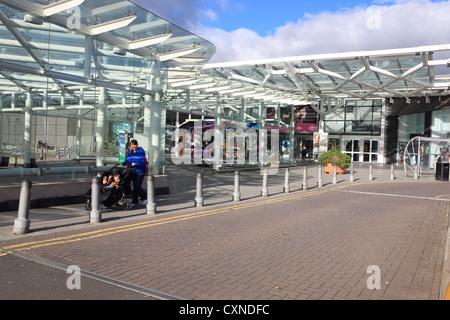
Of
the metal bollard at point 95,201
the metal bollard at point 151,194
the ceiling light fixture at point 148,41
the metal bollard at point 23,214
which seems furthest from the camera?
the ceiling light fixture at point 148,41

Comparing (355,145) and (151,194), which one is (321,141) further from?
(151,194)

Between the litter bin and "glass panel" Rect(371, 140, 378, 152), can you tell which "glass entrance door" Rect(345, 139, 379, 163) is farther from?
the litter bin

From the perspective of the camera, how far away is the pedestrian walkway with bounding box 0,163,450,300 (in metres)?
4.84

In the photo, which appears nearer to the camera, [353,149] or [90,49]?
[90,49]

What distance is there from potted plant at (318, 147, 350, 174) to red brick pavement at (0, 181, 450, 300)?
45.4ft

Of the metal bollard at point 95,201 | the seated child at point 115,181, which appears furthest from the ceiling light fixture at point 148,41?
the metal bollard at point 95,201

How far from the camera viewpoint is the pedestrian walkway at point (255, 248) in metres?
4.84

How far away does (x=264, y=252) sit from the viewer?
6.41 m

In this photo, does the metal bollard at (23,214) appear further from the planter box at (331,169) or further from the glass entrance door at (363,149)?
the glass entrance door at (363,149)

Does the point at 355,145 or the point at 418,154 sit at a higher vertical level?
the point at 355,145

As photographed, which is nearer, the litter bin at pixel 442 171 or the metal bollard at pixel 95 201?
the metal bollard at pixel 95 201

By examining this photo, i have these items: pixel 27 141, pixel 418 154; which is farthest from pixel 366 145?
Answer: pixel 27 141

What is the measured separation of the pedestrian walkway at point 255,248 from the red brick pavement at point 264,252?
15 millimetres

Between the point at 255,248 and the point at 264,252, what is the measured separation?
10.9 inches
